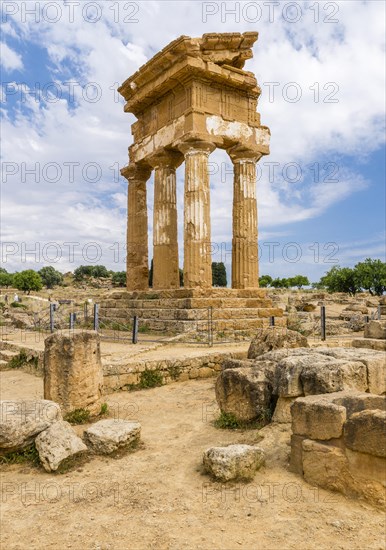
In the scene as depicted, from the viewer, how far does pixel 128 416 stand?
21.3 ft

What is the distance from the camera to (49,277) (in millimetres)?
68812

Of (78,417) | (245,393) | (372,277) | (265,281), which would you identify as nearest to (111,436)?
(78,417)

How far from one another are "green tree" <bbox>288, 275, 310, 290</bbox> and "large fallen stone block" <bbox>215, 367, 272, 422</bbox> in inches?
2616

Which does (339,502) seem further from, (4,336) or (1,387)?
(4,336)

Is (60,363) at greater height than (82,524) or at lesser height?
greater

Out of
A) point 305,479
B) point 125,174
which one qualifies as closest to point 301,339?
point 305,479

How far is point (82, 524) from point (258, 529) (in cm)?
138

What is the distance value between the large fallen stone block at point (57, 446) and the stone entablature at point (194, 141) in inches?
345

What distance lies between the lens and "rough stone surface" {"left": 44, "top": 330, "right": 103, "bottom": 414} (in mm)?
5996

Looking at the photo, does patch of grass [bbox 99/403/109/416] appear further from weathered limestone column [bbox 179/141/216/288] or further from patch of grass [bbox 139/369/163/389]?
weathered limestone column [bbox 179/141/216/288]

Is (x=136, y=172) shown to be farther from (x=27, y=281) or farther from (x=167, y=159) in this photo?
(x=27, y=281)

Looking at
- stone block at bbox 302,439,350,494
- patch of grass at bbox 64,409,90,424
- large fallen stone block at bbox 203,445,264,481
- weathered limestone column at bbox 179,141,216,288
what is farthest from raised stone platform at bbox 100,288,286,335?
stone block at bbox 302,439,350,494

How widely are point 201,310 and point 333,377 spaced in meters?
7.63

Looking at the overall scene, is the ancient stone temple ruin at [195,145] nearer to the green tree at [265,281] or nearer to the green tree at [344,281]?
the green tree at [344,281]
